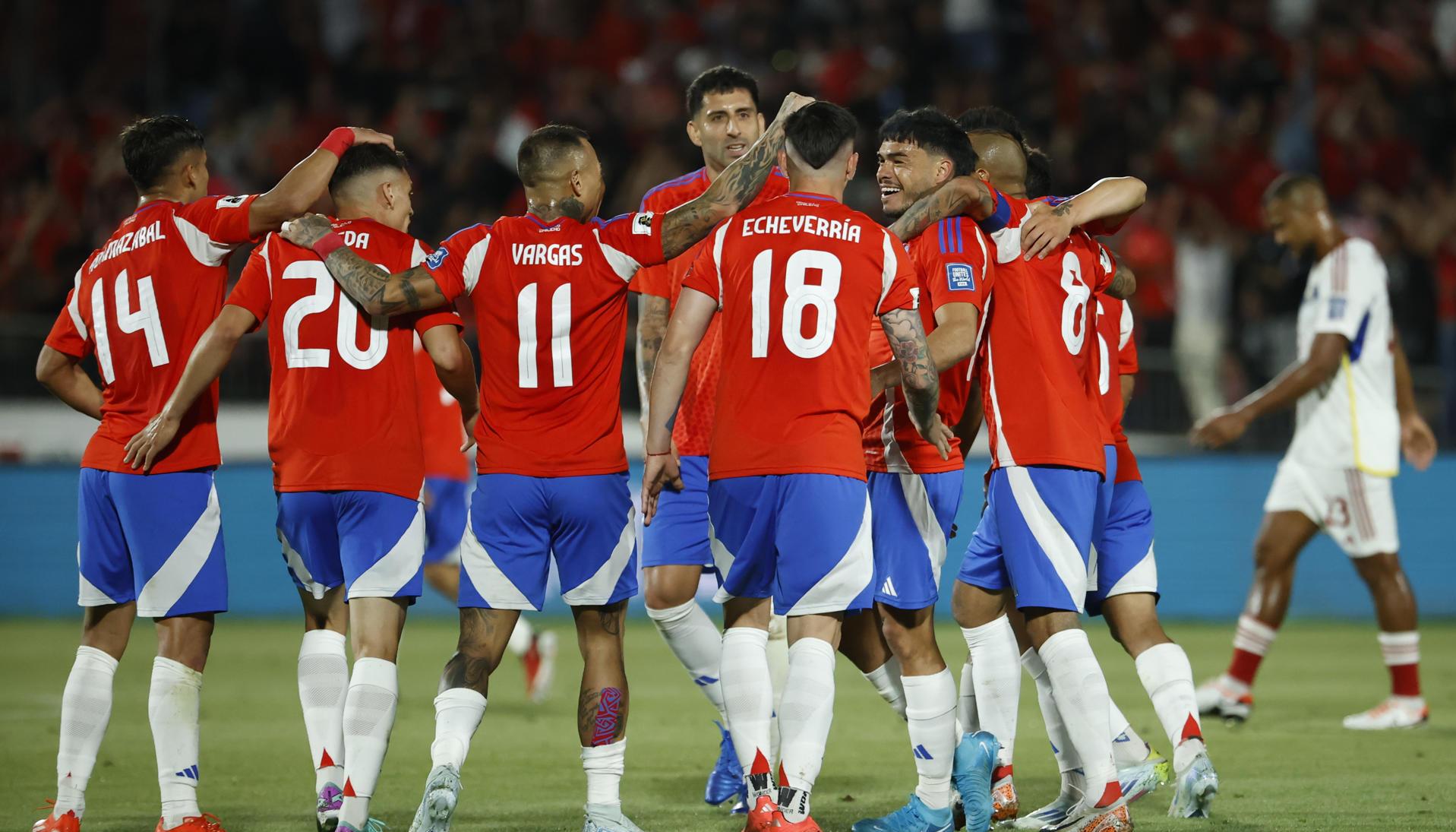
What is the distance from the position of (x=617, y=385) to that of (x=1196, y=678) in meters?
6.26

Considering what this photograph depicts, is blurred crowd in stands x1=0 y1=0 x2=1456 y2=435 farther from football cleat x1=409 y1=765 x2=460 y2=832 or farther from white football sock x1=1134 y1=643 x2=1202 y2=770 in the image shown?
football cleat x1=409 y1=765 x2=460 y2=832

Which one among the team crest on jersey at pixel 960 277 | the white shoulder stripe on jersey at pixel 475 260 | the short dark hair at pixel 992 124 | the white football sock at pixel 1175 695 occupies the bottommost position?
the white football sock at pixel 1175 695

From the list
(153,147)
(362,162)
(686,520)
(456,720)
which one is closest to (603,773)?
(456,720)

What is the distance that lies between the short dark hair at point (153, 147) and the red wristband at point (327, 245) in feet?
2.52

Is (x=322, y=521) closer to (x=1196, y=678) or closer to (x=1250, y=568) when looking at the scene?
(x=1196, y=678)

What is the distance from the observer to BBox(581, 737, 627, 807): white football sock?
595 cm

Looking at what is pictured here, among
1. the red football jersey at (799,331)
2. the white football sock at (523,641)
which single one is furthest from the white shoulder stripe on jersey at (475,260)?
the white football sock at (523,641)

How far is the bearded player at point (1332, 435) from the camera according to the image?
9602 millimetres

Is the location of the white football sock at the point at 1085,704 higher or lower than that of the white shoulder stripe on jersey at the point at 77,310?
lower

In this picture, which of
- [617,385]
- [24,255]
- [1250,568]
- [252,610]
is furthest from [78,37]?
[617,385]

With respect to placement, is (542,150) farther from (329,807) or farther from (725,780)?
(725,780)

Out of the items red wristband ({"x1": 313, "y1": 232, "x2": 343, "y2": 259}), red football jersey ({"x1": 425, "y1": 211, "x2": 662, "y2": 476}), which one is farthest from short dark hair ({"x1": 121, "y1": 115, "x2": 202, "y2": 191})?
red football jersey ({"x1": 425, "y1": 211, "x2": 662, "y2": 476})

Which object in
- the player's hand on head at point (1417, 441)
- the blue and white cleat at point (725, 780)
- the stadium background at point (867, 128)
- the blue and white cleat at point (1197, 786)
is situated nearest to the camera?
A: the blue and white cleat at point (1197, 786)

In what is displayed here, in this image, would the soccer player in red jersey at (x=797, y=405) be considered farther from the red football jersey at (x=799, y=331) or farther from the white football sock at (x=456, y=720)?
the white football sock at (x=456, y=720)
